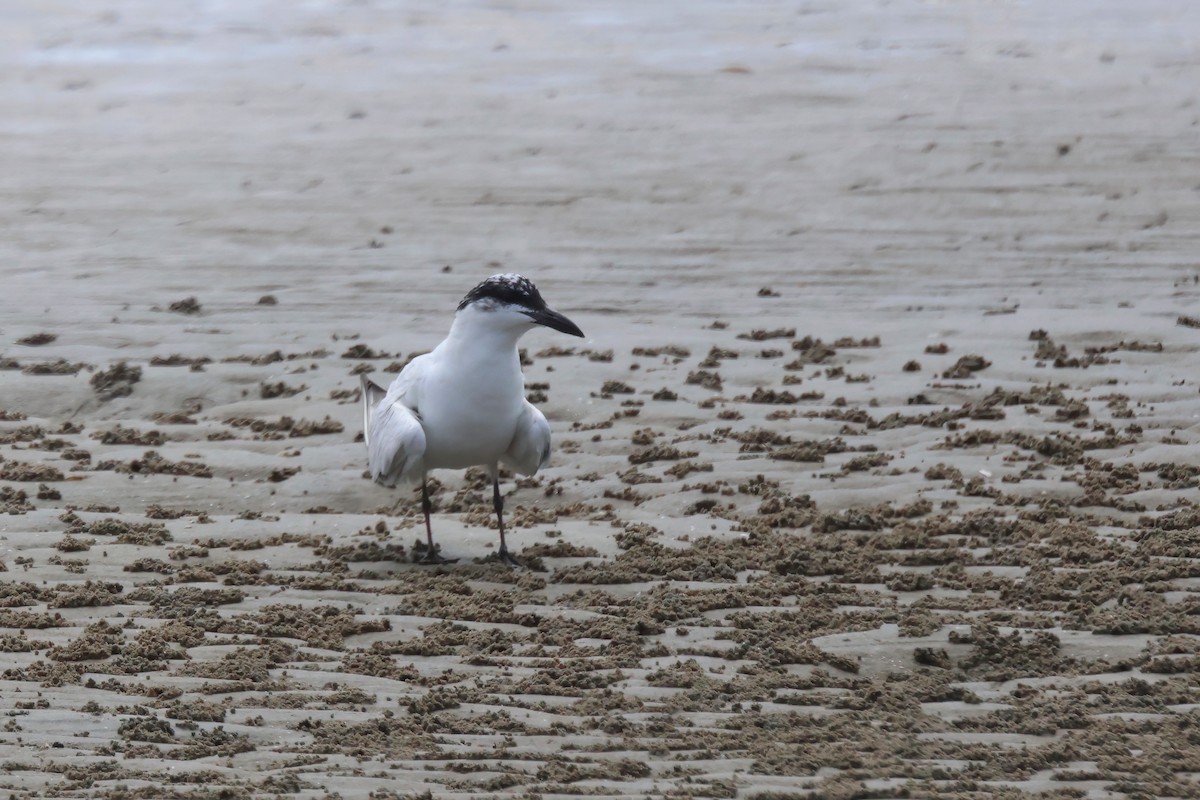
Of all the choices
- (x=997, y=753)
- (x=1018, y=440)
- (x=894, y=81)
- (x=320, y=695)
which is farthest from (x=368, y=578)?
(x=894, y=81)

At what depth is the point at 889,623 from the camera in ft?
17.4

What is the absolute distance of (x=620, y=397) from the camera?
8.16 m

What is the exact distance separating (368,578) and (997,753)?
266 cm

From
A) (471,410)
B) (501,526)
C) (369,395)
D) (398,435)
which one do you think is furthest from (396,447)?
(369,395)

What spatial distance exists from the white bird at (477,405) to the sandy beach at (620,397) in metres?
0.36

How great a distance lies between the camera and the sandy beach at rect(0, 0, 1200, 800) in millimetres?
4387

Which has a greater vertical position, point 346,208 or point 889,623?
point 346,208

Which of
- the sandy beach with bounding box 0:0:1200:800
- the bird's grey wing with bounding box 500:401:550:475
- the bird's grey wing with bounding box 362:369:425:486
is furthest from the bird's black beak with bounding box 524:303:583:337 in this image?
the sandy beach with bounding box 0:0:1200:800

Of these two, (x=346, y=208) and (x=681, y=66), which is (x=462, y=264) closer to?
(x=346, y=208)

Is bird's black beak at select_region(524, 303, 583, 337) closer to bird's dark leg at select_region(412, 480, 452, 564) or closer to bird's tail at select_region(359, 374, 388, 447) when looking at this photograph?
bird's dark leg at select_region(412, 480, 452, 564)

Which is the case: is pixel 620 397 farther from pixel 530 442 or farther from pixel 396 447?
pixel 396 447

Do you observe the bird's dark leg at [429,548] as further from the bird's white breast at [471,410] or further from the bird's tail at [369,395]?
the bird's tail at [369,395]

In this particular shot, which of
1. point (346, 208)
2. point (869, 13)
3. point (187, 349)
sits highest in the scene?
point (869, 13)

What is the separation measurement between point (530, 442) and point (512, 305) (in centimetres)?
57
